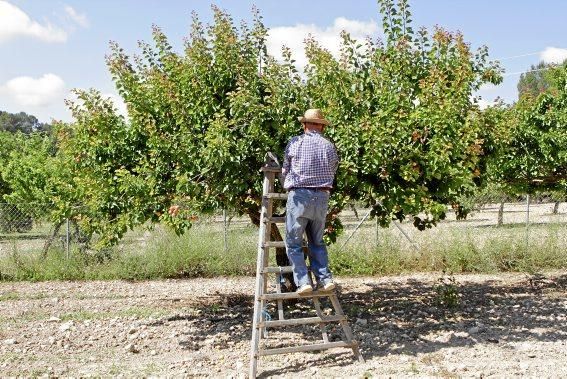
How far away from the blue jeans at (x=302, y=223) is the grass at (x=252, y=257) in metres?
7.83

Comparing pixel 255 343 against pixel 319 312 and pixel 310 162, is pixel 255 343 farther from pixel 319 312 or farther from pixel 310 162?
pixel 310 162

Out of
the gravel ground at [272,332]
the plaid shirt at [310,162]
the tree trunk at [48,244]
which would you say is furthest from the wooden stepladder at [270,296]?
the tree trunk at [48,244]

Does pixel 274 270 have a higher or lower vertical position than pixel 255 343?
higher

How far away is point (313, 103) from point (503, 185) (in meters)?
6.14

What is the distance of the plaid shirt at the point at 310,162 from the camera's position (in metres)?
6.23

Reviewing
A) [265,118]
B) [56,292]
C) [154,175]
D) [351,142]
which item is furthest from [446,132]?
[56,292]

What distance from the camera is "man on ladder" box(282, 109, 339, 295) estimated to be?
6.23 meters

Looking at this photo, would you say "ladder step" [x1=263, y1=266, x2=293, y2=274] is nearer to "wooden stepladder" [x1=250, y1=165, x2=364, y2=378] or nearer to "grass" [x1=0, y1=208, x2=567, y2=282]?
"wooden stepladder" [x1=250, y1=165, x2=364, y2=378]

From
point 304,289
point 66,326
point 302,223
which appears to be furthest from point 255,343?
point 66,326

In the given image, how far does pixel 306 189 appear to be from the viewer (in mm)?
6254

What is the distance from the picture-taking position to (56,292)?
1238cm

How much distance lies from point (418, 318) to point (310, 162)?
12.7 feet

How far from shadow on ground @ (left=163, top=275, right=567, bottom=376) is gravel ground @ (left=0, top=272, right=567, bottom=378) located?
0.02 metres

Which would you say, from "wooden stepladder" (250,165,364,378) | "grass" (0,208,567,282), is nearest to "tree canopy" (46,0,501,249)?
"wooden stepladder" (250,165,364,378)
